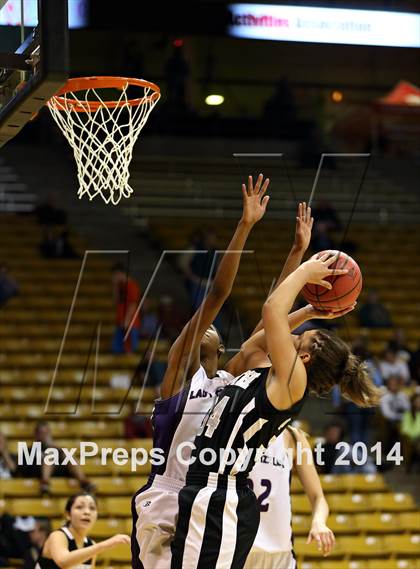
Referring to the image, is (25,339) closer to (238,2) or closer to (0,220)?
(0,220)

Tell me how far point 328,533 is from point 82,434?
5.26 m

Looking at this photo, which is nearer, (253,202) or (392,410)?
(253,202)

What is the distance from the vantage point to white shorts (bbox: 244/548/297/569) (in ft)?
17.5

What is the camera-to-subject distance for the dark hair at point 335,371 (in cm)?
411

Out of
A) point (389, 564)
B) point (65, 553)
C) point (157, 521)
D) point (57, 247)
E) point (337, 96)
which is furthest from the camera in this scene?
point (337, 96)

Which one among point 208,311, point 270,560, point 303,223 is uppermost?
point 303,223

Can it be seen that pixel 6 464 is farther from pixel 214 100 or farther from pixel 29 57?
pixel 214 100

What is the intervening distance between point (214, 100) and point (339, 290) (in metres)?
12.0

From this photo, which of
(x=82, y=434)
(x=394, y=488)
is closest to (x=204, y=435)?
(x=82, y=434)

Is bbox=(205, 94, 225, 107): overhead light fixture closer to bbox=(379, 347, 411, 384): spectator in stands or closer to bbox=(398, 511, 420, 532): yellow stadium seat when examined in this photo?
bbox=(379, 347, 411, 384): spectator in stands

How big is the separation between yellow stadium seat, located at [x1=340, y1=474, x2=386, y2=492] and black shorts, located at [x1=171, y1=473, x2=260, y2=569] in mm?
5839

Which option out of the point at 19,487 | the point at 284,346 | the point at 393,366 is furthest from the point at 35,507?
the point at 284,346

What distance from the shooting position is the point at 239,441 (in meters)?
4.17

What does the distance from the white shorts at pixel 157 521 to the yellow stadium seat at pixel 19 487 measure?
4659 millimetres
